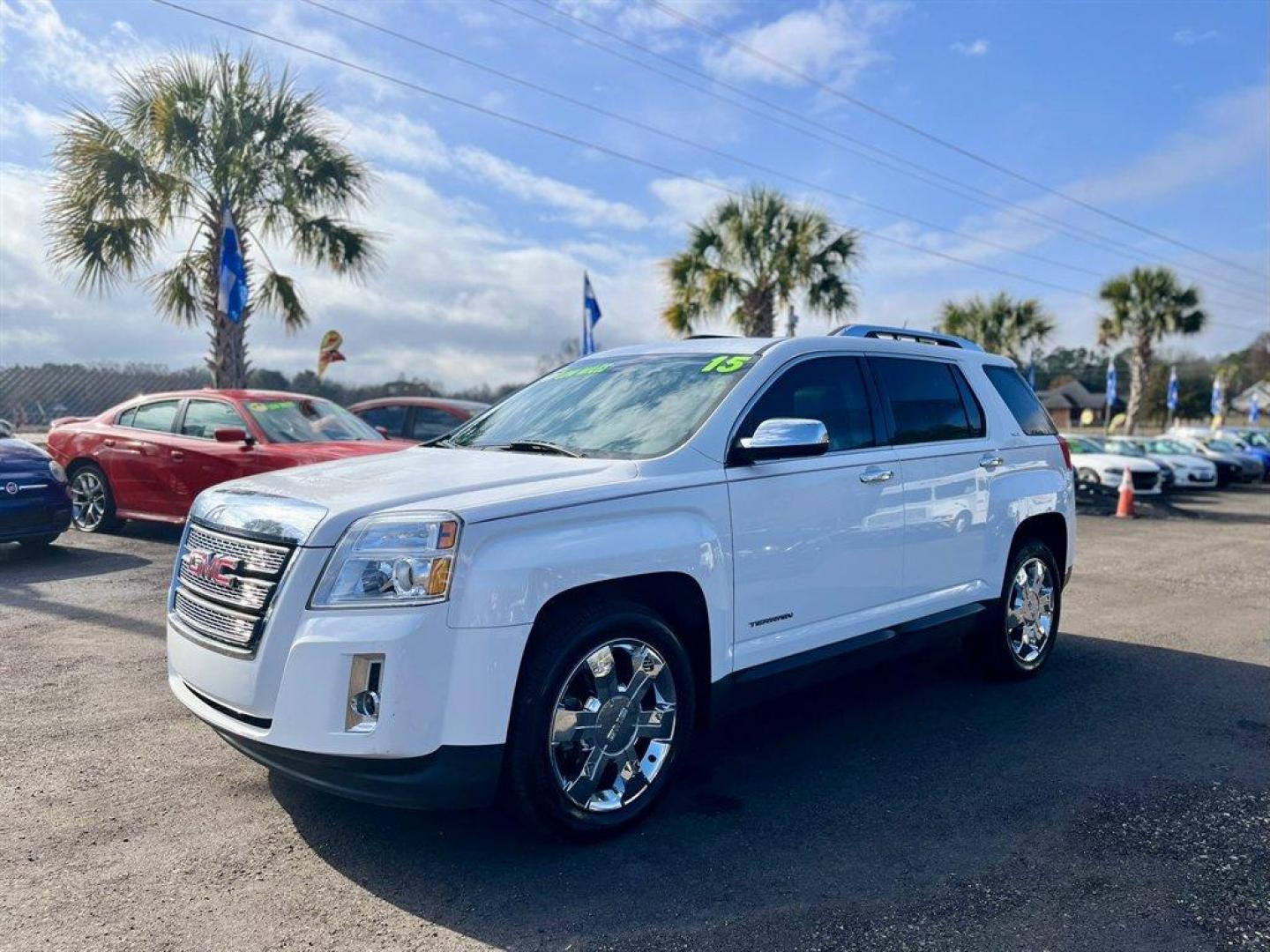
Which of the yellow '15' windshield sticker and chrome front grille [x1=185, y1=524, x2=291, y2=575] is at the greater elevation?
the yellow '15' windshield sticker

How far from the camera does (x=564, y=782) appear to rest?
130 inches

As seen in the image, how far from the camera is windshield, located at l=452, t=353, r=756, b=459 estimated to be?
3.92 meters

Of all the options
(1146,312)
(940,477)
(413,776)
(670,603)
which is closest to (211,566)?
(413,776)

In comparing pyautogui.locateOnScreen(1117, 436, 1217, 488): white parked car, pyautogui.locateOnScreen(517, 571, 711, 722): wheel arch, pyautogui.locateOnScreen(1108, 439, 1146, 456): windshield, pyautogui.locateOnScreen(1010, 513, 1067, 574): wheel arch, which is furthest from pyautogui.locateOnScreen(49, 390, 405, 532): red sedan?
pyautogui.locateOnScreen(1117, 436, 1217, 488): white parked car

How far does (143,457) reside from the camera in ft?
31.7

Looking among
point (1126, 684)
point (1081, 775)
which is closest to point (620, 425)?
point (1081, 775)

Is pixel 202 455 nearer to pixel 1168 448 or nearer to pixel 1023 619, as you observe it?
pixel 1023 619

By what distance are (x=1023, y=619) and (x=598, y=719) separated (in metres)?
3.27

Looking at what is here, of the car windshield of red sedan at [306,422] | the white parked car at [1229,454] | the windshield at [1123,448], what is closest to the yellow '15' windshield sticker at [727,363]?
the car windshield of red sedan at [306,422]

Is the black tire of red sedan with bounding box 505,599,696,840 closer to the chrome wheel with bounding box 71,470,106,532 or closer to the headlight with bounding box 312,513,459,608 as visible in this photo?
the headlight with bounding box 312,513,459,608

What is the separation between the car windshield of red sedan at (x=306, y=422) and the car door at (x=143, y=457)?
1.08 m

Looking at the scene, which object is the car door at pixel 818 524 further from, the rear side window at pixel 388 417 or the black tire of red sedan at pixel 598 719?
the rear side window at pixel 388 417

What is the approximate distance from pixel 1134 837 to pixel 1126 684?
7.61 feet

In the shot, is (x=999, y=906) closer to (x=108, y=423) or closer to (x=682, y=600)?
(x=682, y=600)
